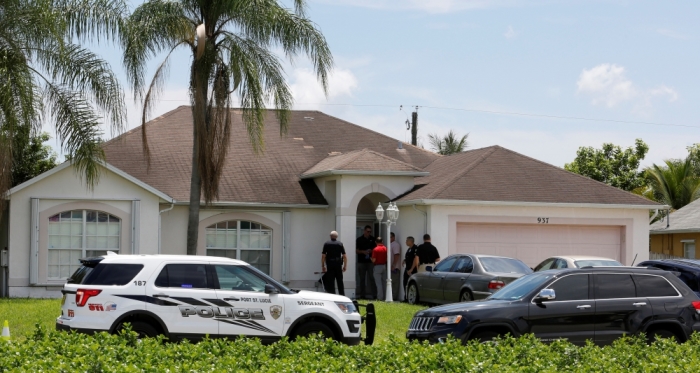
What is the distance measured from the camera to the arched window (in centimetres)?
2688

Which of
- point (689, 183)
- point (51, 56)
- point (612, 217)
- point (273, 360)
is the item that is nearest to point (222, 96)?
point (51, 56)

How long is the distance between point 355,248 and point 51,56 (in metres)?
10.5

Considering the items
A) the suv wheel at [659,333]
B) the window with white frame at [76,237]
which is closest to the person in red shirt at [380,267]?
the window with white frame at [76,237]

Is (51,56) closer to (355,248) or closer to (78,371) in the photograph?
(355,248)

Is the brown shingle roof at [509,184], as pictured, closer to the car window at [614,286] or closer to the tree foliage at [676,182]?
the car window at [614,286]

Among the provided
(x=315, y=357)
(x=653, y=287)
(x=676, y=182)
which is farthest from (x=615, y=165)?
(x=315, y=357)

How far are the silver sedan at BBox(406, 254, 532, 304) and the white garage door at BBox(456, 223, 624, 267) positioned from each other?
3.81 metres

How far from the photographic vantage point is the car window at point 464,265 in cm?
2059

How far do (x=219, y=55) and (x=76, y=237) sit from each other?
6279 mm

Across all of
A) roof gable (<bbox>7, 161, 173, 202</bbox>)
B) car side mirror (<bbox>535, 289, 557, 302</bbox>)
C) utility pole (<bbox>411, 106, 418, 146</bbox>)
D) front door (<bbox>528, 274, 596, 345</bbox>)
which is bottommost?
front door (<bbox>528, 274, 596, 345</bbox>)

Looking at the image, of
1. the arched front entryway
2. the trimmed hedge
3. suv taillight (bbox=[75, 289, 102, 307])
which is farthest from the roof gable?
the trimmed hedge

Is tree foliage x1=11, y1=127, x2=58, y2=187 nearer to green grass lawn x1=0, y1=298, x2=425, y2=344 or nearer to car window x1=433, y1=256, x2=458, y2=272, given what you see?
green grass lawn x1=0, y1=298, x2=425, y2=344

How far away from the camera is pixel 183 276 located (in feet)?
44.7

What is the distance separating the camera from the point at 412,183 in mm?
27875
